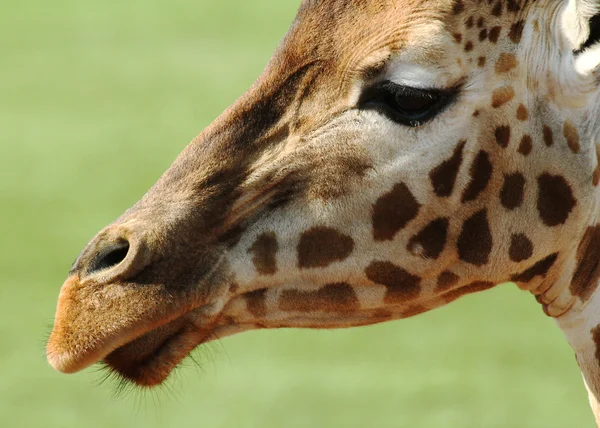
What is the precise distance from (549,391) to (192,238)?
217 inches

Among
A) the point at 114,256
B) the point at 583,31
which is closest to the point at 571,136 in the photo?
the point at 583,31

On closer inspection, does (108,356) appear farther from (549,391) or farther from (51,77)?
(51,77)

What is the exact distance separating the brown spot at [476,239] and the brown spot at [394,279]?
16 cm

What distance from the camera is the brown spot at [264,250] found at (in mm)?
3236

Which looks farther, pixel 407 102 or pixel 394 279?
pixel 394 279

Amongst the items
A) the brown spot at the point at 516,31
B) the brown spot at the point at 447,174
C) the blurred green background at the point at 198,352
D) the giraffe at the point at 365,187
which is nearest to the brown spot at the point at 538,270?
the giraffe at the point at 365,187

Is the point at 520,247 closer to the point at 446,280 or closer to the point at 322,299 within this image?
the point at 446,280

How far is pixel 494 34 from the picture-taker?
3.17 meters

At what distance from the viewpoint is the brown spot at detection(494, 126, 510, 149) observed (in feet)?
10.4

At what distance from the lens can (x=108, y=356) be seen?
325 centimetres

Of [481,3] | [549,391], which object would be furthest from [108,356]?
[549,391]

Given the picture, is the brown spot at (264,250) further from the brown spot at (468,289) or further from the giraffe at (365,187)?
the brown spot at (468,289)

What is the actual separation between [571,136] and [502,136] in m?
0.19

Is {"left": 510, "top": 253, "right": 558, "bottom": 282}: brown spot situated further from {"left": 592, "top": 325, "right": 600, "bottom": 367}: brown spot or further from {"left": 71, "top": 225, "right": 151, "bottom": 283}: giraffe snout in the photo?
{"left": 71, "top": 225, "right": 151, "bottom": 283}: giraffe snout
